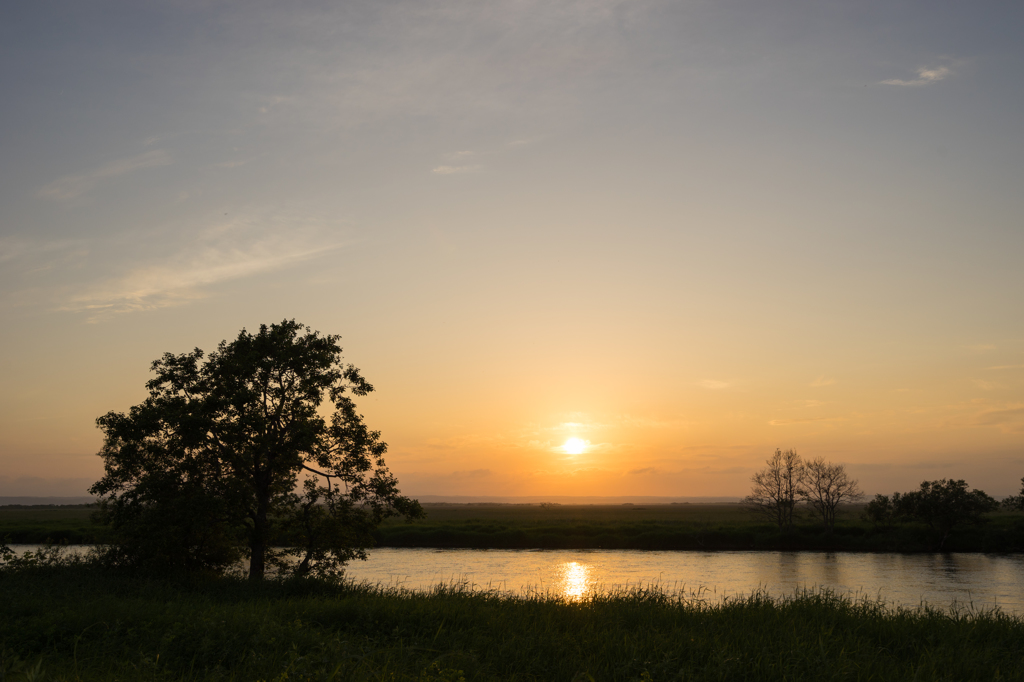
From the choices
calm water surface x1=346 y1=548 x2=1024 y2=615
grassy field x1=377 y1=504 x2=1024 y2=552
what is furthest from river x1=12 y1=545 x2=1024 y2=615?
grassy field x1=377 y1=504 x2=1024 y2=552

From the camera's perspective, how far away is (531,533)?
253ft

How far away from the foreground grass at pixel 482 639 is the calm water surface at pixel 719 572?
16987 mm

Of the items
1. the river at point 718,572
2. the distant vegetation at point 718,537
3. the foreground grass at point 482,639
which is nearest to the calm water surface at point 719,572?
the river at point 718,572

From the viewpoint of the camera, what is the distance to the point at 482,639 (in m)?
15.0

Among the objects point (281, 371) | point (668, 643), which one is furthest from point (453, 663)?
point (281, 371)

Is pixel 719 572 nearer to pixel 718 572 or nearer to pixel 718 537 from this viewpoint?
pixel 718 572

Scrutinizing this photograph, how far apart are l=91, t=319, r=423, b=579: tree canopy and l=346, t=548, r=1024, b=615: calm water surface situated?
34.8ft

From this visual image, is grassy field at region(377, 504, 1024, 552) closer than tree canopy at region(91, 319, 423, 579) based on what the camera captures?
No

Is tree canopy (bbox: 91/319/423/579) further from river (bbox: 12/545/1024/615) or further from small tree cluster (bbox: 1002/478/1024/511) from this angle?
small tree cluster (bbox: 1002/478/1024/511)

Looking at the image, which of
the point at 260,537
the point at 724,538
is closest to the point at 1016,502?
the point at 724,538

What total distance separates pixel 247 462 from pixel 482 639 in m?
15.9

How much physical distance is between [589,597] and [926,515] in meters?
68.6

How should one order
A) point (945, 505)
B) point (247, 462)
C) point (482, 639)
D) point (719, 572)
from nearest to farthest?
point (482, 639), point (247, 462), point (719, 572), point (945, 505)

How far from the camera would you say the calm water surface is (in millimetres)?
39844
